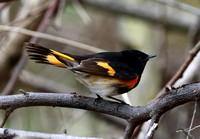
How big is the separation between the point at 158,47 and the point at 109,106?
2.29 metres

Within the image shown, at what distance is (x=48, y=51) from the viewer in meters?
2.25

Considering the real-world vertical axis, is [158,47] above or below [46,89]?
above

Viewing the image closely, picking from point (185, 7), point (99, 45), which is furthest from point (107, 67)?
point (99, 45)

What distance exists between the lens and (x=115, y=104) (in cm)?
202

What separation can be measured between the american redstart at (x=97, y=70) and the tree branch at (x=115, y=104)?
0.28m

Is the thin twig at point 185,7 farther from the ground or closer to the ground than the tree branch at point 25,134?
farther from the ground

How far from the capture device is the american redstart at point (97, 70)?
2.25 metres

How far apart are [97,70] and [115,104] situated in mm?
414

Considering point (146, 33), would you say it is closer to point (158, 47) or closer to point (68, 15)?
point (158, 47)

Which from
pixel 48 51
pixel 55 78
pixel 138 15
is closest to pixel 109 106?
pixel 48 51

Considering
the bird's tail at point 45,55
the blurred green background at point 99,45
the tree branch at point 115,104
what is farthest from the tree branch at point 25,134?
the blurred green background at point 99,45

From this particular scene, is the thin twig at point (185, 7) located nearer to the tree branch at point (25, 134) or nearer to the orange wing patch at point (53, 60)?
the orange wing patch at point (53, 60)

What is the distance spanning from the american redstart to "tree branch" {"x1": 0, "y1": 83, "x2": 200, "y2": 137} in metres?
0.28

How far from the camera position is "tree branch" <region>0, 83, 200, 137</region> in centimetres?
166
